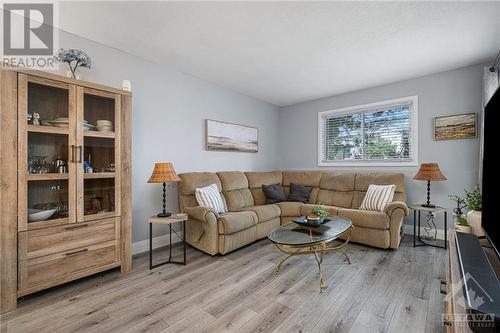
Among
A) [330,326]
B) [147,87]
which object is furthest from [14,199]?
[330,326]

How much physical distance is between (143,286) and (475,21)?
4.10 meters

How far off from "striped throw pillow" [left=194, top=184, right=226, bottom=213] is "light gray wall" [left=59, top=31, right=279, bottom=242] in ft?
1.64

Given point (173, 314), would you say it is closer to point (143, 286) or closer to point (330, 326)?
point (143, 286)

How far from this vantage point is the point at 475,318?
0.85 meters

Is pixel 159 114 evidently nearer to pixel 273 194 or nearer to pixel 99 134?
pixel 99 134

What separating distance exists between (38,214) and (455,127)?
16.9 feet

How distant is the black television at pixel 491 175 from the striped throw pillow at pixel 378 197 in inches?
68.2

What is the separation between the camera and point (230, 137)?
421cm

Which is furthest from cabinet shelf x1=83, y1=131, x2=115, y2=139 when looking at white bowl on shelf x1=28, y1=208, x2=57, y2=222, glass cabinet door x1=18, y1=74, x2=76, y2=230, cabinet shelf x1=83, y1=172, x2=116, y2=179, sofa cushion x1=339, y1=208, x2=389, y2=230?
sofa cushion x1=339, y1=208, x2=389, y2=230

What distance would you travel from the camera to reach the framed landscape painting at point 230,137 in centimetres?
385

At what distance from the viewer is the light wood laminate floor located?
1597 millimetres

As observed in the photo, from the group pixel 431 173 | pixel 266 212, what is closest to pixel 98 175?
pixel 266 212

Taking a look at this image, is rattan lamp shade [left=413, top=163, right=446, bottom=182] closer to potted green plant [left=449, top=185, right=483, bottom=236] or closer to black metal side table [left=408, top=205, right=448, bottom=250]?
black metal side table [left=408, top=205, right=448, bottom=250]

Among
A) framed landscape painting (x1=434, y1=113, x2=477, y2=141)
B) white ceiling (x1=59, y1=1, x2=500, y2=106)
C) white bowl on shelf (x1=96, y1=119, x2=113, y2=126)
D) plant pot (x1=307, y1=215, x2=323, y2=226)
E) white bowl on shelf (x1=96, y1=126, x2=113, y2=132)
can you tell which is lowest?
plant pot (x1=307, y1=215, x2=323, y2=226)
